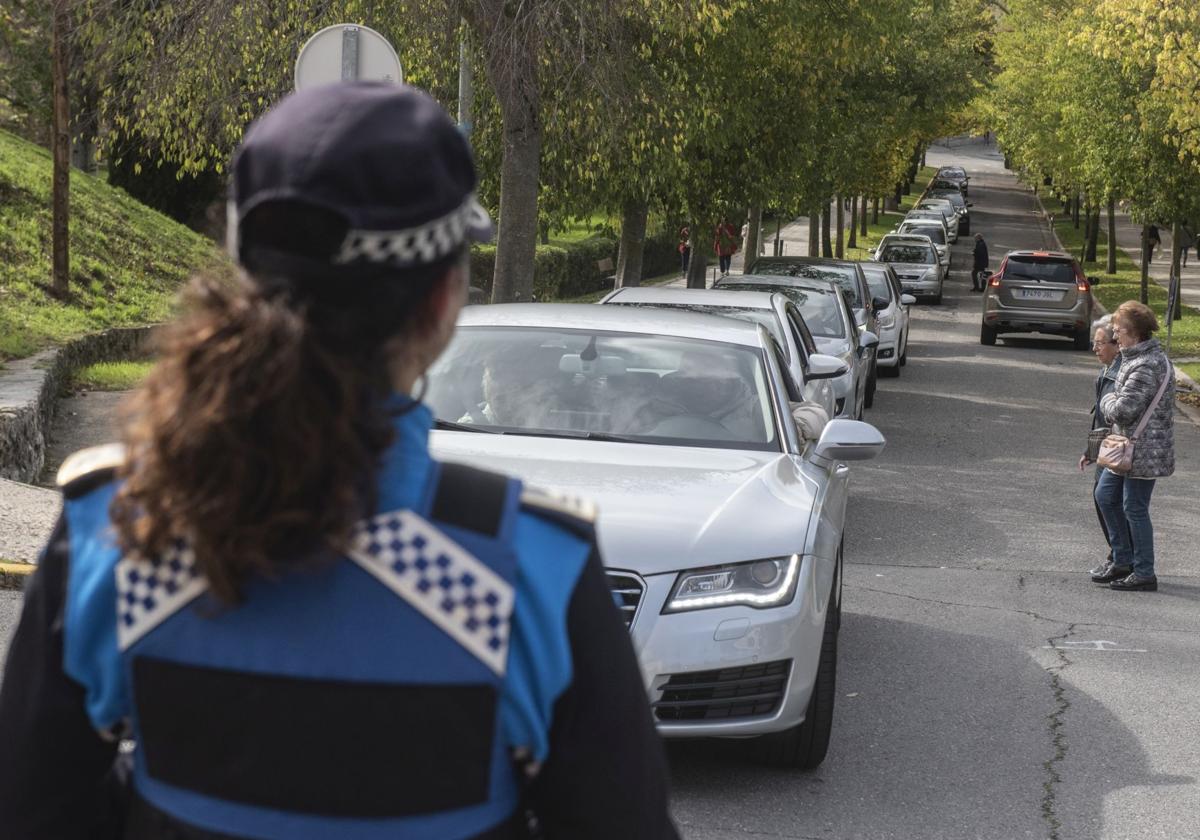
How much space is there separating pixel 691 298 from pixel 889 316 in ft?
36.4

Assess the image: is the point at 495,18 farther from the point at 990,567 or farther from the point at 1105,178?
the point at 1105,178

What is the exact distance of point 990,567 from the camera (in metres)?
9.91

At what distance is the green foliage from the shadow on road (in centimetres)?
928

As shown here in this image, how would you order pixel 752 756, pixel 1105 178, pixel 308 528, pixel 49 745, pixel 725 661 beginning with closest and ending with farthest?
pixel 308 528
pixel 49 745
pixel 725 661
pixel 752 756
pixel 1105 178

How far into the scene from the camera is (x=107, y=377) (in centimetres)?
1520

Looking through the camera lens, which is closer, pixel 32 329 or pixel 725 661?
pixel 725 661

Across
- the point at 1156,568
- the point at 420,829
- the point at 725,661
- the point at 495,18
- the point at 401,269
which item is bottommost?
the point at 1156,568

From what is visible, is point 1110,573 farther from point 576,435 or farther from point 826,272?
point 826,272

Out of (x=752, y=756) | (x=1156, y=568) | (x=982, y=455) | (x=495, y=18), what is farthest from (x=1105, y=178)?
(x=752, y=756)

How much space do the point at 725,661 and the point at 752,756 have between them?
0.70 meters

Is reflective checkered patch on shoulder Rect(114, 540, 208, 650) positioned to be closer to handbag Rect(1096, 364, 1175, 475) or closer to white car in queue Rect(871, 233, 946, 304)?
handbag Rect(1096, 364, 1175, 475)

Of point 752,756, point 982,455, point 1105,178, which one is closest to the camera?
point 752,756

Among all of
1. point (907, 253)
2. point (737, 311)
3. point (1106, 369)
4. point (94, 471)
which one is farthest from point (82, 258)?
point (907, 253)

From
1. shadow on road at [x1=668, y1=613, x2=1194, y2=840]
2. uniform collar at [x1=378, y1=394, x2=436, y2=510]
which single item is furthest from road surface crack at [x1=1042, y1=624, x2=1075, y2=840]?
uniform collar at [x1=378, y1=394, x2=436, y2=510]
